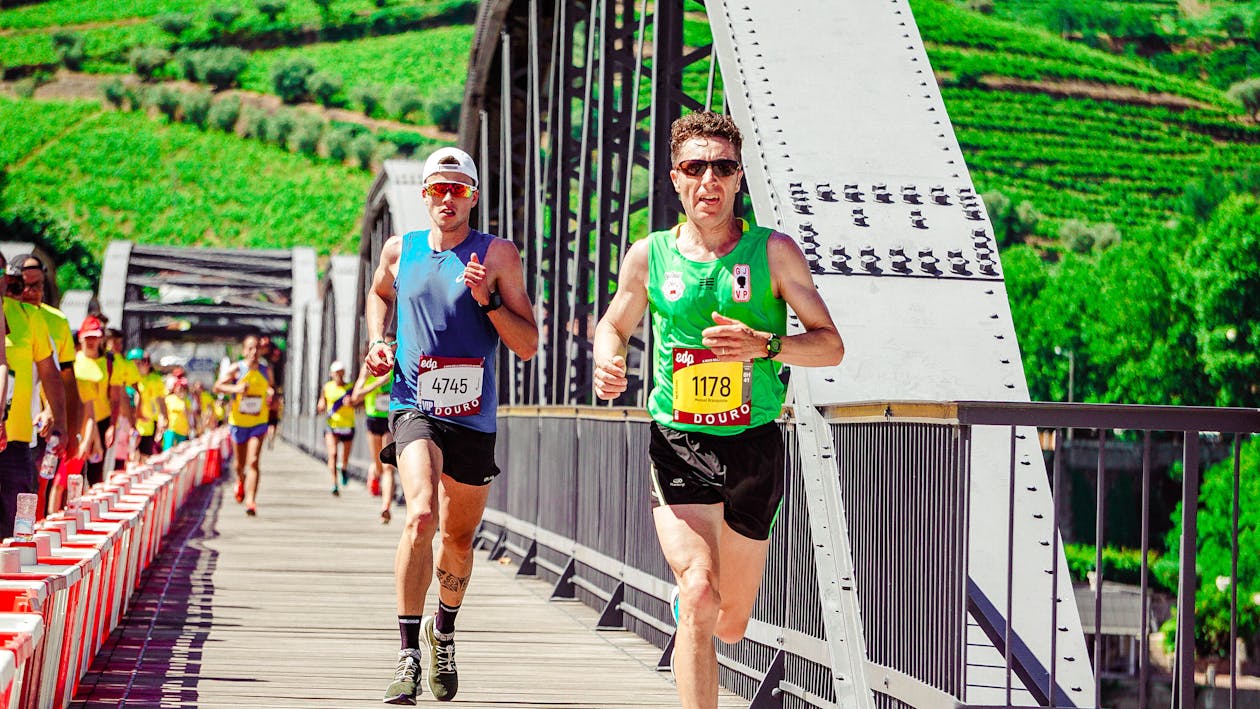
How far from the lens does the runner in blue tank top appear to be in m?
6.63

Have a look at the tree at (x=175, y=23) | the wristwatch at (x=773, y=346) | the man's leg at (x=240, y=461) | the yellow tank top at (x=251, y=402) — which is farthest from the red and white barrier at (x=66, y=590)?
the tree at (x=175, y=23)

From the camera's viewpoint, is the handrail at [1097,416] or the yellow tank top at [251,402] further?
the yellow tank top at [251,402]

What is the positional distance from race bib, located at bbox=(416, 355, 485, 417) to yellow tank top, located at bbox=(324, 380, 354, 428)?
1658 cm

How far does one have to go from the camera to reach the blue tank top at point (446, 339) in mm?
6719

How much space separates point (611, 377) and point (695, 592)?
2.20 ft

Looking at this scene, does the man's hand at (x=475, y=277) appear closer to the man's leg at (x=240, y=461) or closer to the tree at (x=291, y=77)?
the man's leg at (x=240, y=461)

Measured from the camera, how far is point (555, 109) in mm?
16031

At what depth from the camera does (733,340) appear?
516 cm

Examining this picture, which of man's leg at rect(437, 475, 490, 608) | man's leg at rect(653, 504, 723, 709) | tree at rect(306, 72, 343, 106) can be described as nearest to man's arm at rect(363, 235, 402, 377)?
man's leg at rect(437, 475, 490, 608)

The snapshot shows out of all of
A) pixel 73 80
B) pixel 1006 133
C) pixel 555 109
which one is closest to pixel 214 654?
pixel 555 109

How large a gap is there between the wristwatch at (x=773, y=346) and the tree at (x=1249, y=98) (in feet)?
460

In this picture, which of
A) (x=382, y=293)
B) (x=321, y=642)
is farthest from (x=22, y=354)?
(x=382, y=293)

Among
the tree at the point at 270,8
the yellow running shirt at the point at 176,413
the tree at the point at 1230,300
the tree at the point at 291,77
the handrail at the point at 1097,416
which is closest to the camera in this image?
the handrail at the point at 1097,416

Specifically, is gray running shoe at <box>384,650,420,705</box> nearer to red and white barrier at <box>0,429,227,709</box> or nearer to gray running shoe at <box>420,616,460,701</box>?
gray running shoe at <box>420,616,460,701</box>
